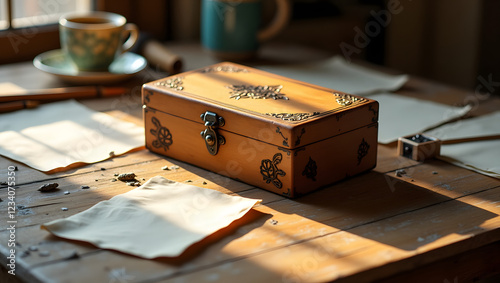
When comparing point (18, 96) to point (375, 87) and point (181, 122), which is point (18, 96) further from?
point (375, 87)

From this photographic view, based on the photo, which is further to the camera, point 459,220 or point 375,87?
point 375,87

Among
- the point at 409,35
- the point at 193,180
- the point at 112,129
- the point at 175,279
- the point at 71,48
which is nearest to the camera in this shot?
the point at 175,279

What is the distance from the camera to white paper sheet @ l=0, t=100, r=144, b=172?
1.10m

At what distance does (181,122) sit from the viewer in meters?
1.08

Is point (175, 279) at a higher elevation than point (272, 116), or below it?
below

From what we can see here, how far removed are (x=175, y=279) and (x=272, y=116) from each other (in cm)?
33

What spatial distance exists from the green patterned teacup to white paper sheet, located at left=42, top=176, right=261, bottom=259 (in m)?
0.55

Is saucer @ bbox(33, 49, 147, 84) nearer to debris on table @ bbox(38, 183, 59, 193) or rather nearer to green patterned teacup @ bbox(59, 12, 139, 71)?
green patterned teacup @ bbox(59, 12, 139, 71)

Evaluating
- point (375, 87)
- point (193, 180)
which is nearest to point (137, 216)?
point (193, 180)

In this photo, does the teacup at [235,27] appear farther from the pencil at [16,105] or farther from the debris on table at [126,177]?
the debris on table at [126,177]

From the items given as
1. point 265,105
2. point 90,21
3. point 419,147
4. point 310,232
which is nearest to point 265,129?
point 265,105

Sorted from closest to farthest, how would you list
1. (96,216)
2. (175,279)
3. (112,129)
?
1. (175,279)
2. (96,216)
3. (112,129)

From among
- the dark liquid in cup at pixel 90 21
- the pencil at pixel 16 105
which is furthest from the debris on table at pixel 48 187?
the dark liquid in cup at pixel 90 21

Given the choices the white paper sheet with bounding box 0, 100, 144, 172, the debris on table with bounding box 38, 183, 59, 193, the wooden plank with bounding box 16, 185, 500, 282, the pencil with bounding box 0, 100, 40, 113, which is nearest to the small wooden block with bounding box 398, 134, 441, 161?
the wooden plank with bounding box 16, 185, 500, 282
